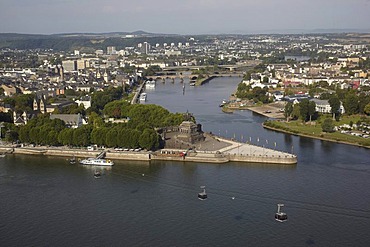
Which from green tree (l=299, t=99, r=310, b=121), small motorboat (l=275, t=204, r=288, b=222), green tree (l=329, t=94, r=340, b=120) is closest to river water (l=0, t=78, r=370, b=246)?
small motorboat (l=275, t=204, r=288, b=222)

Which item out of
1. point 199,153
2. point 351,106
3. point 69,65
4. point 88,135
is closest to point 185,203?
point 199,153

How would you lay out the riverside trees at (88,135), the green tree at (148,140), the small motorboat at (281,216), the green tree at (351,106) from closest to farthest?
the small motorboat at (281,216) → the green tree at (148,140) → the riverside trees at (88,135) → the green tree at (351,106)

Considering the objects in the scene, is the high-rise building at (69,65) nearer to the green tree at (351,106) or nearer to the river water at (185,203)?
the green tree at (351,106)

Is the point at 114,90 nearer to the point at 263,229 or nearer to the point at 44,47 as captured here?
the point at 263,229

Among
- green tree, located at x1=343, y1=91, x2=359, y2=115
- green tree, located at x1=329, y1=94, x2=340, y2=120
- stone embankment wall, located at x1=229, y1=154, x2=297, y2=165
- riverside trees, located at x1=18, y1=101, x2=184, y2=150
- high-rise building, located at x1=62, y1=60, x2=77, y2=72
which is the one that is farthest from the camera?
high-rise building, located at x1=62, y1=60, x2=77, y2=72

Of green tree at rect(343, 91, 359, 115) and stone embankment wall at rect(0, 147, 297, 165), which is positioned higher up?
green tree at rect(343, 91, 359, 115)

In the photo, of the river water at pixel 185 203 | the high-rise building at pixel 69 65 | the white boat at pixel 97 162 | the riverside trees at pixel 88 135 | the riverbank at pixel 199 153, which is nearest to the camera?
the river water at pixel 185 203

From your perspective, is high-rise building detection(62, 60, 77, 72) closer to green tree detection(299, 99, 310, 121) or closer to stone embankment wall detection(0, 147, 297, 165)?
green tree detection(299, 99, 310, 121)

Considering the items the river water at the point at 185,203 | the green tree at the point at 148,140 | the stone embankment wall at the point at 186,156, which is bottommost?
the river water at the point at 185,203

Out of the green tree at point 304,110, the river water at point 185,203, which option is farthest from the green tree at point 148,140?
the green tree at point 304,110

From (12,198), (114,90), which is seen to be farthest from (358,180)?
(114,90)

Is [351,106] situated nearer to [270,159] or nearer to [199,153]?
[270,159]
